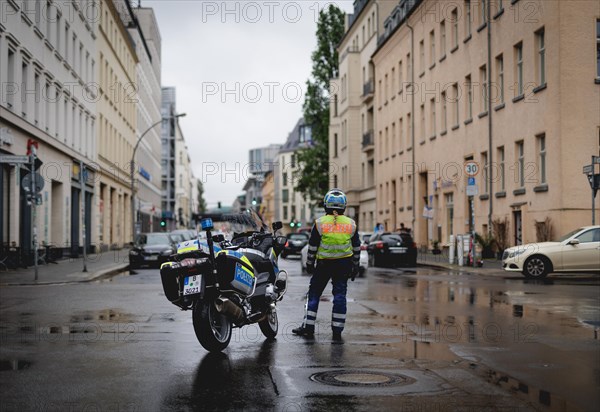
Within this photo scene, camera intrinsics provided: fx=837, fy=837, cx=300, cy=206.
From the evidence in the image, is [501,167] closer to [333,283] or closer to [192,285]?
[333,283]

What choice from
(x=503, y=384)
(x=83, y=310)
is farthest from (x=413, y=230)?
(x=503, y=384)

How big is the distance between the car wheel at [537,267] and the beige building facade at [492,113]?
15.9 ft

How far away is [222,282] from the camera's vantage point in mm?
9109

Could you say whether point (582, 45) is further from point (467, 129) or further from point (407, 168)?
point (407, 168)

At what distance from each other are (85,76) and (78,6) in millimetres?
4143

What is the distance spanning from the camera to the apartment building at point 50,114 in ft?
91.4

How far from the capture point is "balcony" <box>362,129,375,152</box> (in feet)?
205

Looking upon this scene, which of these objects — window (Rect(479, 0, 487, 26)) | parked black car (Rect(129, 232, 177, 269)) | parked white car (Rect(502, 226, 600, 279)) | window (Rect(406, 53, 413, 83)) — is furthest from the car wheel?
window (Rect(406, 53, 413, 83))

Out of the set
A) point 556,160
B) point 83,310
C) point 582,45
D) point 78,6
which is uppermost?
point 78,6

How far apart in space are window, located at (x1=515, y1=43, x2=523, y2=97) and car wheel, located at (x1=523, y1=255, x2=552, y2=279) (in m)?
10.6

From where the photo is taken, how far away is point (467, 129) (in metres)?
39.3

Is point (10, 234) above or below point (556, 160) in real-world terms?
below

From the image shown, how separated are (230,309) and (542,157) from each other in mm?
23532

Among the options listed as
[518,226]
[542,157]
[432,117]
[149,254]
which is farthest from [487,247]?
[432,117]
